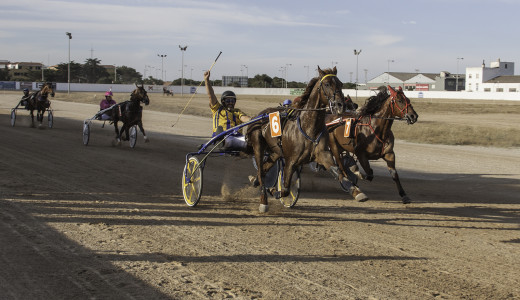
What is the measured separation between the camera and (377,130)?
31.1ft

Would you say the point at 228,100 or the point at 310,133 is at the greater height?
the point at 228,100

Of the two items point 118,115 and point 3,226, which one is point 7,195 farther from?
point 118,115

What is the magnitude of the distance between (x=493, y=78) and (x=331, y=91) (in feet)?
342

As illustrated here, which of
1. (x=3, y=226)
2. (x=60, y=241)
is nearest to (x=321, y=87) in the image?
(x=60, y=241)

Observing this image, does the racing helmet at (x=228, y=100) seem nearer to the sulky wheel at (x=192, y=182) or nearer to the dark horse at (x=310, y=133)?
the sulky wheel at (x=192, y=182)

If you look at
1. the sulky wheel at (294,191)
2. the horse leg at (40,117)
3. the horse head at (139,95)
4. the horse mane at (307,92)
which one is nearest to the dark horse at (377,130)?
the sulky wheel at (294,191)

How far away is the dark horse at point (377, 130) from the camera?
9.33 meters

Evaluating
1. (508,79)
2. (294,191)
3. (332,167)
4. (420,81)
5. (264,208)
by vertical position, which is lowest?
(264,208)

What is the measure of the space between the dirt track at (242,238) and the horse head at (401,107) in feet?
4.67

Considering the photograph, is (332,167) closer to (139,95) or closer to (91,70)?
(139,95)

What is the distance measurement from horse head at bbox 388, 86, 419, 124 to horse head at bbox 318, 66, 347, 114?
2505 millimetres

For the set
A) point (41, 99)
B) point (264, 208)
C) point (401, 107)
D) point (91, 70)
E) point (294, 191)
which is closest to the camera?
point (264, 208)

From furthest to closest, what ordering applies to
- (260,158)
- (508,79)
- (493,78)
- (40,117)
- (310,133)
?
(493,78) → (508,79) → (40,117) → (260,158) → (310,133)

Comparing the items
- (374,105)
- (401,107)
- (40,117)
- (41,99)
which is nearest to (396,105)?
(401,107)
